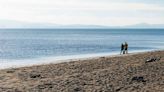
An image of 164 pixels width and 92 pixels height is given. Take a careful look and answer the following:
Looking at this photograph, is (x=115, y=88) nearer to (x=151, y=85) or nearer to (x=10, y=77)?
(x=151, y=85)

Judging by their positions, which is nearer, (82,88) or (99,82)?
(82,88)

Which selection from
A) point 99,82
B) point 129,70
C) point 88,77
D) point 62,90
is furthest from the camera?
point 129,70

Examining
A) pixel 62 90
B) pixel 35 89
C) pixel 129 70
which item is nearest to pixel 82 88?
pixel 62 90

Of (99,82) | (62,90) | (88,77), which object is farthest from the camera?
(88,77)

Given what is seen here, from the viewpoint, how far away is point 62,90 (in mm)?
19203

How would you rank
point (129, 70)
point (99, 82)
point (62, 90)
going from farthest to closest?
→ point (129, 70) → point (99, 82) → point (62, 90)

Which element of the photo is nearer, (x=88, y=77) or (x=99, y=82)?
(x=99, y=82)

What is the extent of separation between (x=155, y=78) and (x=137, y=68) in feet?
13.2

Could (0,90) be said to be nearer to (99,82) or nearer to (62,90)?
(62,90)

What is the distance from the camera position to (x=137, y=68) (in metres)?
25.8

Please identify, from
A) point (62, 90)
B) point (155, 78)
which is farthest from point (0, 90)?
point (155, 78)

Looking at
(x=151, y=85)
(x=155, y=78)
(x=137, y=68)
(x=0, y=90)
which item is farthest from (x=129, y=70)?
(x=0, y=90)

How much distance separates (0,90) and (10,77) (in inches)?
196

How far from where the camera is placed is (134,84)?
20.4 meters
